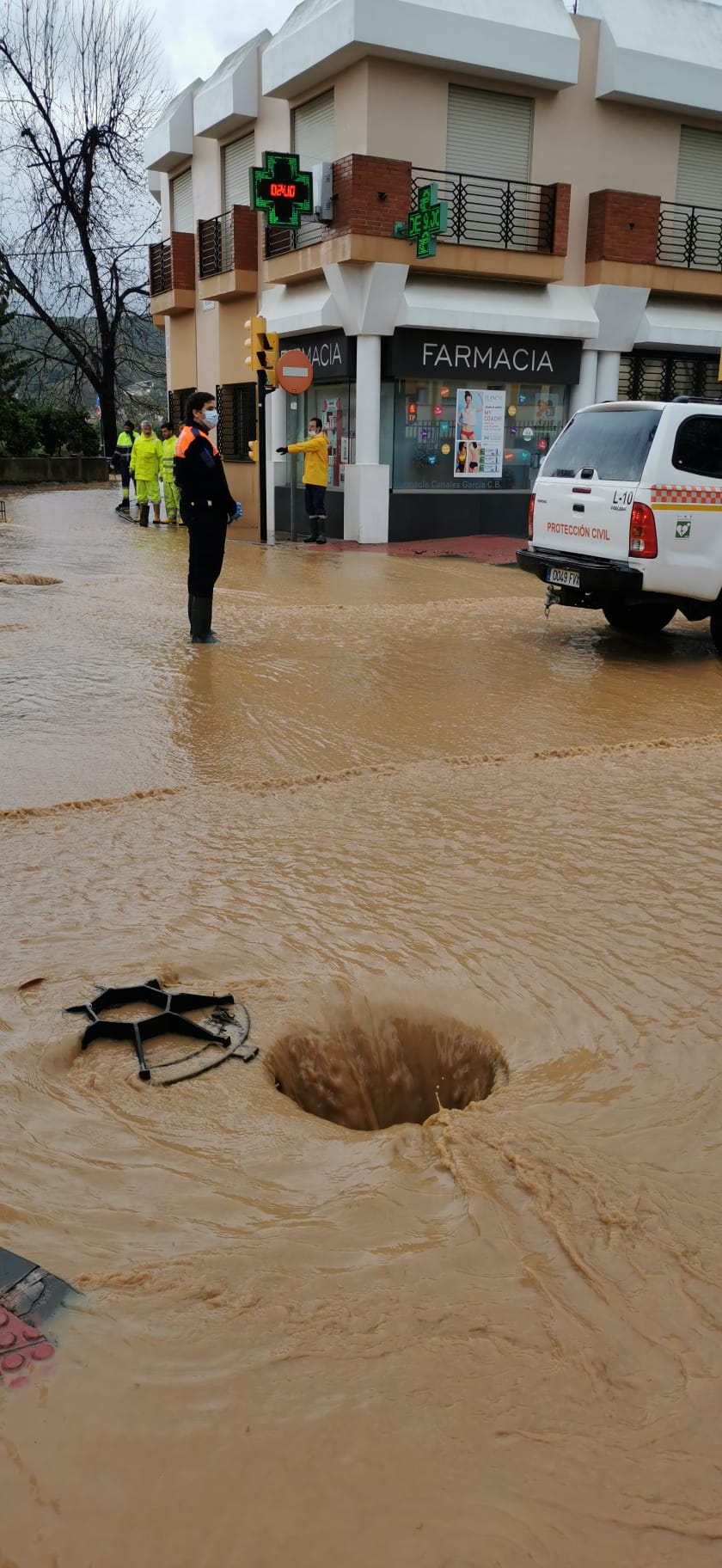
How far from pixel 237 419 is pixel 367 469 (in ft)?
21.4

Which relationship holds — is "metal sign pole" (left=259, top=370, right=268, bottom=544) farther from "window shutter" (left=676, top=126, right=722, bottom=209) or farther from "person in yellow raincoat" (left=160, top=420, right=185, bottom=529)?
"window shutter" (left=676, top=126, right=722, bottom=209)

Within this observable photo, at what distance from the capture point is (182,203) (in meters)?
A: 27.5

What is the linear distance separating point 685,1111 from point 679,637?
27.3 feet

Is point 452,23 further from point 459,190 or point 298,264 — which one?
point 298,264

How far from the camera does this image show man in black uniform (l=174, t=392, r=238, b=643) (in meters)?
9.37

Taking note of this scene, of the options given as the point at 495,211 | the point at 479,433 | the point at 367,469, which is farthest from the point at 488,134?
the point at 367,469

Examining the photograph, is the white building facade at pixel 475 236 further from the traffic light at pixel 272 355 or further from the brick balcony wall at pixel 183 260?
the brick balcony wall at pixel 183 260

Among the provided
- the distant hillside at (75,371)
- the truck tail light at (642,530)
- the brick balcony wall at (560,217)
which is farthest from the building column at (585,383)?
the distant hillside at (75,371)

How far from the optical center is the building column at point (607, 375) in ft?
71.1

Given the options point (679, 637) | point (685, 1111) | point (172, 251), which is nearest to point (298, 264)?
point (172, 251)

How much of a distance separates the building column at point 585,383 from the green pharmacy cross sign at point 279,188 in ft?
21.8

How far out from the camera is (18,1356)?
2340mm

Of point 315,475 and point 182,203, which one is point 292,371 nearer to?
point 315,475

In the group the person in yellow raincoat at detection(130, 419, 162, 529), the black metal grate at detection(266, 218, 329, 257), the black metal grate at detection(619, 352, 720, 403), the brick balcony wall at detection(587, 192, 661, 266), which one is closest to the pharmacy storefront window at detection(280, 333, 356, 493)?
the black metal grate at detection(266, 218, 329, 257)
